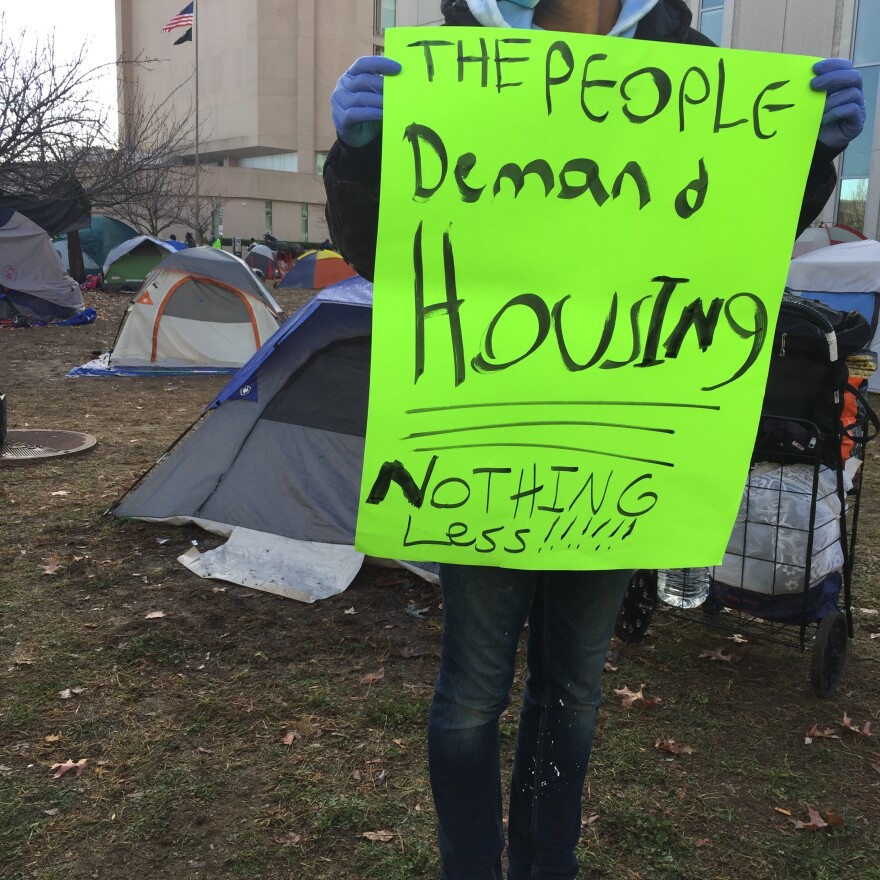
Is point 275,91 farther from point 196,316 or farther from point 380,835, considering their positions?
point 380,835

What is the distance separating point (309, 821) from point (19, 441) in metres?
5.42

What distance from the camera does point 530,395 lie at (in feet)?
5.01

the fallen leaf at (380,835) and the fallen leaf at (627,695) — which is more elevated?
the fallen leaf at (380,835)

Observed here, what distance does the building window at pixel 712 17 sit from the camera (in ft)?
65.8

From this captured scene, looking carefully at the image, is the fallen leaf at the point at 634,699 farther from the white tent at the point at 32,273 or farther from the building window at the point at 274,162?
the building window at the point at 274,162

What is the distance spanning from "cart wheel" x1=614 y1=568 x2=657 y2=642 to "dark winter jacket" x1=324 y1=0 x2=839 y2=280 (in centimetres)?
197

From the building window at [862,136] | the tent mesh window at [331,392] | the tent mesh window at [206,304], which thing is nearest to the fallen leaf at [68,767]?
the tent mesh window at [331,392]

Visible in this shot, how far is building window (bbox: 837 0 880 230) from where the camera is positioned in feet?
55.4

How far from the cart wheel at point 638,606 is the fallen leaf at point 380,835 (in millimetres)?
1365

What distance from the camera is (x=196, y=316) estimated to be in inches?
425

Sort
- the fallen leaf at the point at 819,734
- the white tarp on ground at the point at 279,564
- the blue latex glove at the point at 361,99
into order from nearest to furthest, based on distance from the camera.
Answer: the blue latex glove at the point at 361,99 < the fallen leaf at the point at 819,734 < the white tarp on ground at the point at 279,564

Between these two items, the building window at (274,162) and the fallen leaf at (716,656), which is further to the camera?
the building window at (274,162)

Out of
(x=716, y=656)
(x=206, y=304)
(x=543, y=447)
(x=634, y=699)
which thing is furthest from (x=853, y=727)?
(x=206, y=304)

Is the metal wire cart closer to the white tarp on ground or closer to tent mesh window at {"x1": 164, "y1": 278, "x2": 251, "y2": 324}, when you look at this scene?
the white tarp on ground
